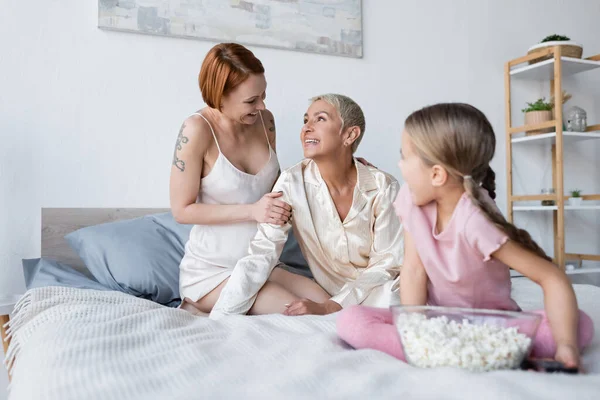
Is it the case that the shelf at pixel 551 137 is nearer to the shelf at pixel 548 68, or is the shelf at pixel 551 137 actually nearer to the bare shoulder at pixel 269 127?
the shelf at pixel 548 68

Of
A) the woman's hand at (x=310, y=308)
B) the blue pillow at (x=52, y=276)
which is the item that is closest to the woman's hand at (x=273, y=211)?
the woman's hand at (x=310, y=308)

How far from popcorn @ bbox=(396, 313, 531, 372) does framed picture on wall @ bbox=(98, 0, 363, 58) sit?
178 centimetres

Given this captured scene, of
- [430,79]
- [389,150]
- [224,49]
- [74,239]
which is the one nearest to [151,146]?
[74,239]

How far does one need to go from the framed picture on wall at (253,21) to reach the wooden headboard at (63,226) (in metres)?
0.71

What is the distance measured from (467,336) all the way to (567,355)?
0.49 ft

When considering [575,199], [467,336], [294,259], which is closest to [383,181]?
[294,259]

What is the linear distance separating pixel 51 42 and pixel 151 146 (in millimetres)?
515

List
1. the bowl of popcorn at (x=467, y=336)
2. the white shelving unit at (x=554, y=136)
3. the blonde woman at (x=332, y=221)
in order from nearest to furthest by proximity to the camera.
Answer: the bowl of popcorn at (x=467, y=336) → the blonde woman at (x=332, y=221) → the white shelving unit at (x=554, y=136)

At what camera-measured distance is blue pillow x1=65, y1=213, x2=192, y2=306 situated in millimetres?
1787

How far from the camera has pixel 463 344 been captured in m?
0.82

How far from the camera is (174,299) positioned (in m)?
1.85

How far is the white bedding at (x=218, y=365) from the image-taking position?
28.2 inches

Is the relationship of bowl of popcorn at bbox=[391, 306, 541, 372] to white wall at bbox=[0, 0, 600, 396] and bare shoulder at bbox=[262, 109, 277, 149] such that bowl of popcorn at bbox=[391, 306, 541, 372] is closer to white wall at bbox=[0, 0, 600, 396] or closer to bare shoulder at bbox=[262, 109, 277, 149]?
bare shoulder at bbox=[262, 109, 277, 149]

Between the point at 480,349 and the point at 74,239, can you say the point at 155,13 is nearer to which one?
the point at 74,239
